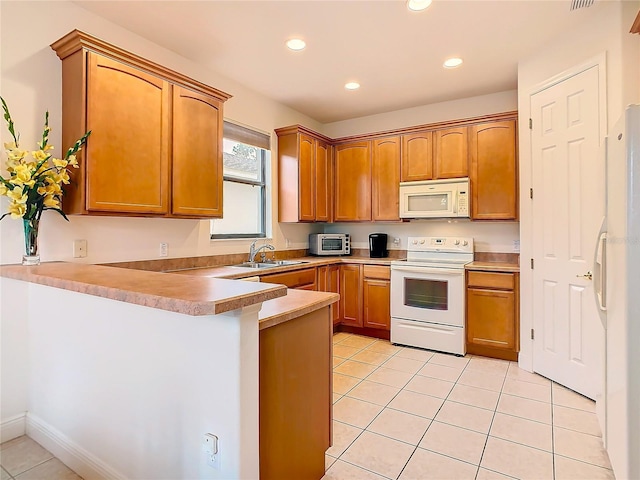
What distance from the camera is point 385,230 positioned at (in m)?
4.63

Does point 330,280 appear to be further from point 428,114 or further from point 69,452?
point 69,452

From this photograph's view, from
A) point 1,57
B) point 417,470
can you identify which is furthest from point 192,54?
point 417,470

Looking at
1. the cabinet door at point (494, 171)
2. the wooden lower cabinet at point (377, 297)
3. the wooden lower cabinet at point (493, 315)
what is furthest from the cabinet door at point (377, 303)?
the cabinet door at point (494, 171)

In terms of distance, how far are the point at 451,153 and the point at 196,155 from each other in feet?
8.55

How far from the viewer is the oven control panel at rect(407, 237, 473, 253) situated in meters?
3.89

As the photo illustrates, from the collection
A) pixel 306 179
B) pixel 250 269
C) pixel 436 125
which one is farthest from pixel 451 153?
pixel 250 269

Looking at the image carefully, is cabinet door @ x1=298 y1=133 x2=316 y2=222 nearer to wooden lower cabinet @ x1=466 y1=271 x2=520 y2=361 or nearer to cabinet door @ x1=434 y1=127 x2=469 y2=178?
cabinet door @ x1=434 y1=127 x2=469 y2=178

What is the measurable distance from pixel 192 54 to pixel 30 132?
4.68 ft

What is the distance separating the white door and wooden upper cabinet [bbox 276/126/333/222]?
2265 millimetres

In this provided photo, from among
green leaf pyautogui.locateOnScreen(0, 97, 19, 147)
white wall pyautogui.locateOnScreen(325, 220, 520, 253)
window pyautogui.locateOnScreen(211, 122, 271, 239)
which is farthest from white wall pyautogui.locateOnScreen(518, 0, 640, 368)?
green leaf pyautogui.locateOnScreen(0, 97, 19, 147)

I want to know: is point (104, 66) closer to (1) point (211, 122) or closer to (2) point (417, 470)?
(1) point (211, 122)

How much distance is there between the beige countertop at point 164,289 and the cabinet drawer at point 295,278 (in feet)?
5.20

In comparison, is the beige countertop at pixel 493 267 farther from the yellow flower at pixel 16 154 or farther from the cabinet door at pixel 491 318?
the yellow flower at pixel 16 154

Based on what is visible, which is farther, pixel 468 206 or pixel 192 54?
pixel 468 206
